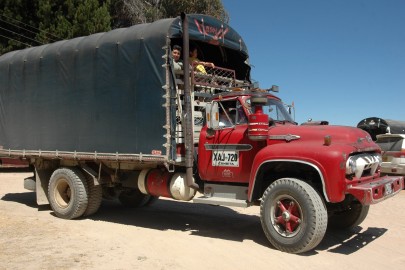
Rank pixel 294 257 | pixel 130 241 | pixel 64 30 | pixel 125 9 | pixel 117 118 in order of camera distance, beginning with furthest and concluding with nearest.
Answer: pixel 125 9 < pixel 64 30 < pixel 117 118 < pixel 130 241 < pixel 294 257

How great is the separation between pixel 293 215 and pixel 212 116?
81.1 inches

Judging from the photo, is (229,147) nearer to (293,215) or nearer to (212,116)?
(212,116)

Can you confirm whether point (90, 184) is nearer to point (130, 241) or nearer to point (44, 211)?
point (44, 211)

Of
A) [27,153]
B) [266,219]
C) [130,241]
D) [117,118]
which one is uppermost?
[117,118]

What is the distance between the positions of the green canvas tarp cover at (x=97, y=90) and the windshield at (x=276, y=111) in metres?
1.71

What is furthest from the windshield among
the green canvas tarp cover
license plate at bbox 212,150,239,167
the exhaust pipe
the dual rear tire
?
the dual rear tire

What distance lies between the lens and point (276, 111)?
24.7 feet

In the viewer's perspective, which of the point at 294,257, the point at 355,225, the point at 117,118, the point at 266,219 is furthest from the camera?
the point at 117,118

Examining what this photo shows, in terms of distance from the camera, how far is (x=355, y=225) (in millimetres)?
7441

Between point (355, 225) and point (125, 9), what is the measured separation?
2156cm

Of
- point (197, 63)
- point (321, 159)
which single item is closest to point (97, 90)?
point (197, 63)

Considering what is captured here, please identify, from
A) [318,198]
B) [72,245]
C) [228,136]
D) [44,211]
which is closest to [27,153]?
[44,211]

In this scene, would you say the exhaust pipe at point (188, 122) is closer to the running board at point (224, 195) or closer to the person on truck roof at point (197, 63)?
the running board at point (224, 195)

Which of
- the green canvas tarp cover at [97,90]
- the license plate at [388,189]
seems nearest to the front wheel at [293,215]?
the license plate at [388,189]
